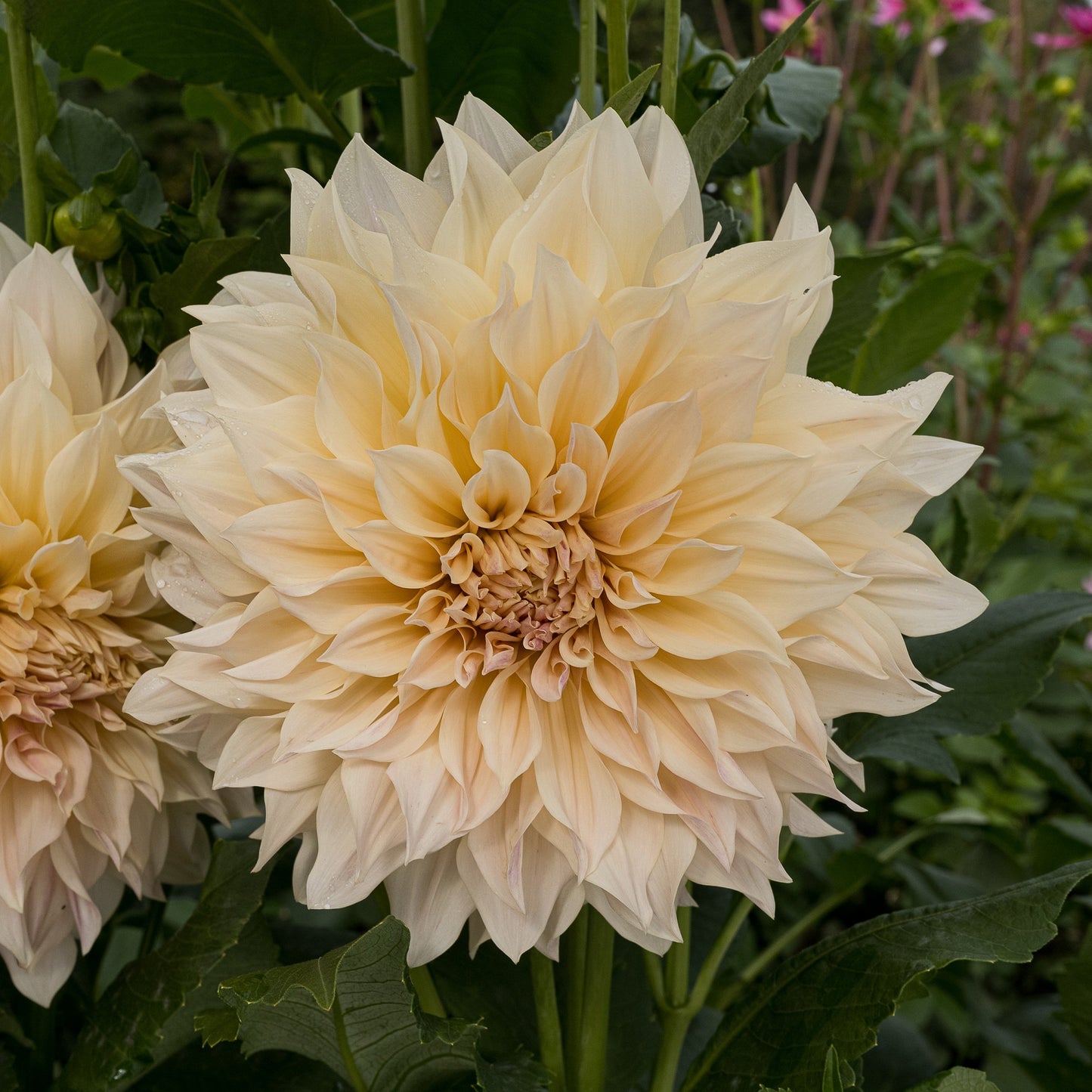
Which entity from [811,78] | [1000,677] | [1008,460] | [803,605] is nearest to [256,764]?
[803,605]

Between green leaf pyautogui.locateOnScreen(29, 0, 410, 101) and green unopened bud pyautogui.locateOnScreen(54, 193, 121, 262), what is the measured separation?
84mm

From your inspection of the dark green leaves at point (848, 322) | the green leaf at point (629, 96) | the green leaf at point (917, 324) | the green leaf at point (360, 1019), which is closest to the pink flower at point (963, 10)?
the green leaf at point (917, 324)

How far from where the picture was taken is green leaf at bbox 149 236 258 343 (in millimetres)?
504

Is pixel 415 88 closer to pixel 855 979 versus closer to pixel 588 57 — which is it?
pixel 588 57

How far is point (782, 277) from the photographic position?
41 centimetres

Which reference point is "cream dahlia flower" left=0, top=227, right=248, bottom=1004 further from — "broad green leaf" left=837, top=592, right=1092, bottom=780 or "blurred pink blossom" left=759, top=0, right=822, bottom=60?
"blurred pink blossom" left=759, top=0, right=822, bottom=60

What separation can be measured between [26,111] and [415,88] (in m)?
0.19

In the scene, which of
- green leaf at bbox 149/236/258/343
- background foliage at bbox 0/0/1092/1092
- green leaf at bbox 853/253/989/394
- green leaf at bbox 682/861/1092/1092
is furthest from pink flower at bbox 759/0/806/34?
green leaf at bbox 682/861/1092/1092

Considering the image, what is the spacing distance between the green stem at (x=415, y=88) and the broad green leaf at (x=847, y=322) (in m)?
0.27

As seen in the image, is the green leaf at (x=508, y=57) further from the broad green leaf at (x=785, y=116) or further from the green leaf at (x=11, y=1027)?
the green leaf at (x=11, y=1027)

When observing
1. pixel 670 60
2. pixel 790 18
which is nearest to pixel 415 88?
A: pixel 670 60

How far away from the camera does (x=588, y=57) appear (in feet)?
1.65

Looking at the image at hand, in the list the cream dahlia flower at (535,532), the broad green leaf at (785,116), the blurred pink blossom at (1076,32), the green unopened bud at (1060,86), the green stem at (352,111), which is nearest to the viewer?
the cream dahlia flower at (535,532)

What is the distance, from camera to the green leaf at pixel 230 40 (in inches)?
20.3
